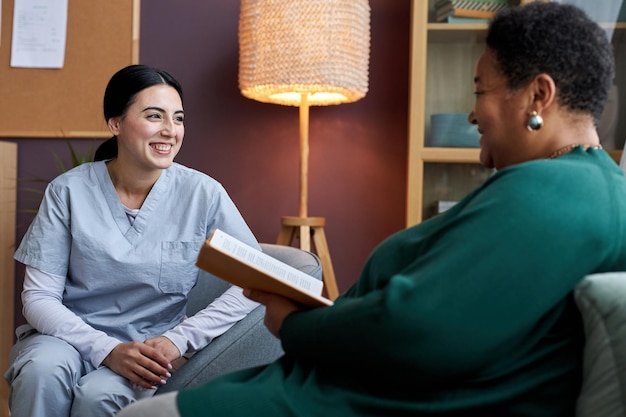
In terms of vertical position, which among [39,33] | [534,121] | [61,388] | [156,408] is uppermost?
[39,33]

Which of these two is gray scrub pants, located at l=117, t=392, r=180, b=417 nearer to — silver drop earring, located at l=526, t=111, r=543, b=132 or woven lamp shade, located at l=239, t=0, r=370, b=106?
silver drop earring, located at l=526, t=111, r=543, b=132

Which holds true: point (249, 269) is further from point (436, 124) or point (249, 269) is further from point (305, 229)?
point (436, 124)

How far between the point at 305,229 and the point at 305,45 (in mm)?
624

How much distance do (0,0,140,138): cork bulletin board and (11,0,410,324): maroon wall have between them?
7 cm

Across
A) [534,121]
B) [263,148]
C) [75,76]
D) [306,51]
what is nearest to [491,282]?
[534,121]

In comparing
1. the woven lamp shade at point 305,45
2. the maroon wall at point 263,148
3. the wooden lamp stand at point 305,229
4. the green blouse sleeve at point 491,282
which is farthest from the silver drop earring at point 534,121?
the maroon wall at point 263,148

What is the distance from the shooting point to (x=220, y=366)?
5.27ft

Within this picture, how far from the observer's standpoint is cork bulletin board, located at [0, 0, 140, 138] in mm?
3008

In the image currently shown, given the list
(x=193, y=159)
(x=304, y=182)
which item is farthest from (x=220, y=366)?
(x=193, y=159)

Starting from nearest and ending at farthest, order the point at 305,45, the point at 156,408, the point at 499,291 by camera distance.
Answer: the point at 499,291
the point at 156,408
the point at 305,45

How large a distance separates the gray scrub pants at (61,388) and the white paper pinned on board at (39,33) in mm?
1677

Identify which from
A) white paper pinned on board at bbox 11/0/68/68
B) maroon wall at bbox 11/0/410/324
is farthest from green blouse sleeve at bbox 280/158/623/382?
white paper pinned on board at bbox 11/0/68/68

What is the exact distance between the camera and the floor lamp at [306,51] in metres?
2.49

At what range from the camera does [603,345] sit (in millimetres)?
932
